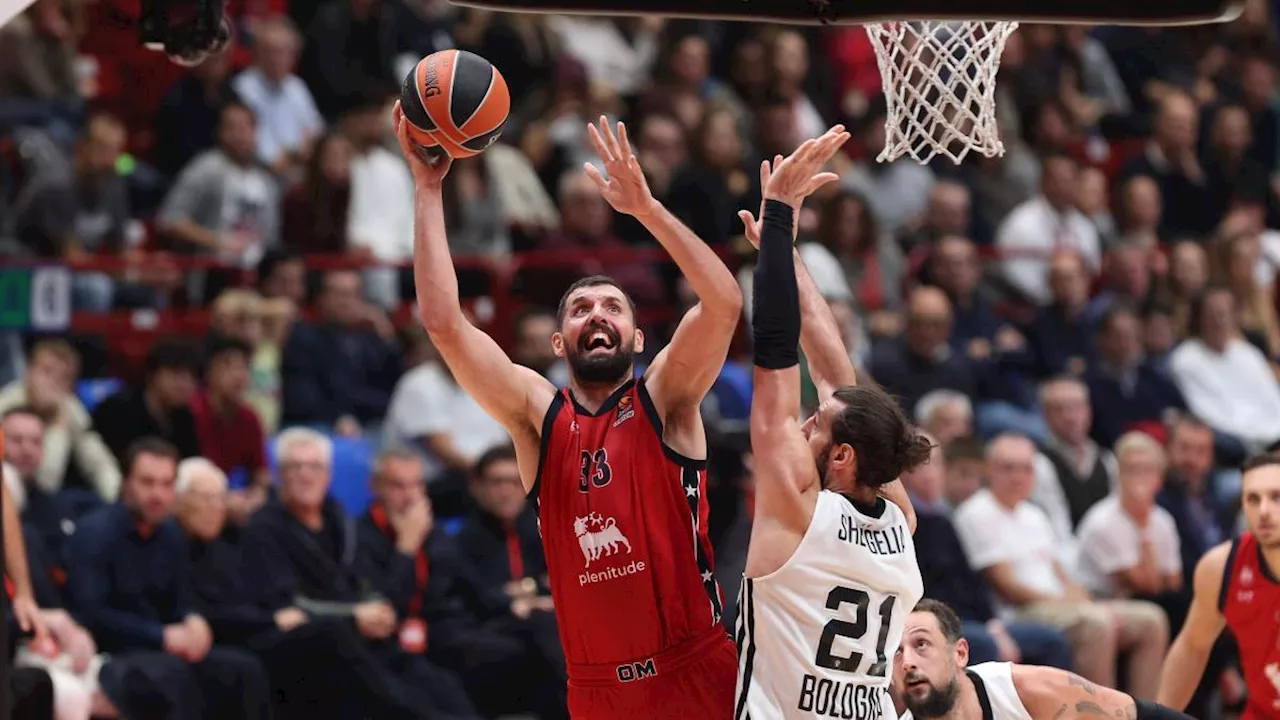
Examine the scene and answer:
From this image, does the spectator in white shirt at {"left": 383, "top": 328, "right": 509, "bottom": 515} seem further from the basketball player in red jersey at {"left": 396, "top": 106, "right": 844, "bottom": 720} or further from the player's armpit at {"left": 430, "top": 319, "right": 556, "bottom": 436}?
the basketball player in red jersey at {"left": 396, "top": 106, "right": 844, "bottom": 720}

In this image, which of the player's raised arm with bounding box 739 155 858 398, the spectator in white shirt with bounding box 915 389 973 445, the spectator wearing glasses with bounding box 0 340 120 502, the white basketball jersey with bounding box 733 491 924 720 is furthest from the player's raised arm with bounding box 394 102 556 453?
the spectator in white shirt with bounding box 915 389 973 445

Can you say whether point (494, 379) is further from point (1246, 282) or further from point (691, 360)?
point (1246, 282)

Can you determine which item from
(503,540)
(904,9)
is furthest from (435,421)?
(904,9)

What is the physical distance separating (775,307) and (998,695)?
2.00 metres

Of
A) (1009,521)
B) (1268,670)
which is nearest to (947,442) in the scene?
(1009,521)

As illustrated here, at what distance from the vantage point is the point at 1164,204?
14.8m

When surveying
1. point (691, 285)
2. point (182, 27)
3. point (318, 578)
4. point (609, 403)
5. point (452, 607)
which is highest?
point (182, 27)

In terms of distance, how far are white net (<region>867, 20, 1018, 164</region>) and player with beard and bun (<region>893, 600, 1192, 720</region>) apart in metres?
1.63

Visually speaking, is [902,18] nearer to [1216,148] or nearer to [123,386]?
[123,386]

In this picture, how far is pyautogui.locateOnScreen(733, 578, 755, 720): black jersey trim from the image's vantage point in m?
5.66

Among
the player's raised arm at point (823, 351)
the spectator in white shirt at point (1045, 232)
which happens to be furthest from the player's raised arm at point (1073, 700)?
the spectator in white shirt at point (1045, 232)

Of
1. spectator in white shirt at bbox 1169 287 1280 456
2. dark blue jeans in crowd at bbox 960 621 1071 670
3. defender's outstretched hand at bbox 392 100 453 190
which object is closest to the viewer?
defender's outstretched hand at bbox 392 100 453 190

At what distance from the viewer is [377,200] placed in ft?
39.2

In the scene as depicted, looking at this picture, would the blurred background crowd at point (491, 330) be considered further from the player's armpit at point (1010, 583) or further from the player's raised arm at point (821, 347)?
the player's raised arm at point (821, 347)
